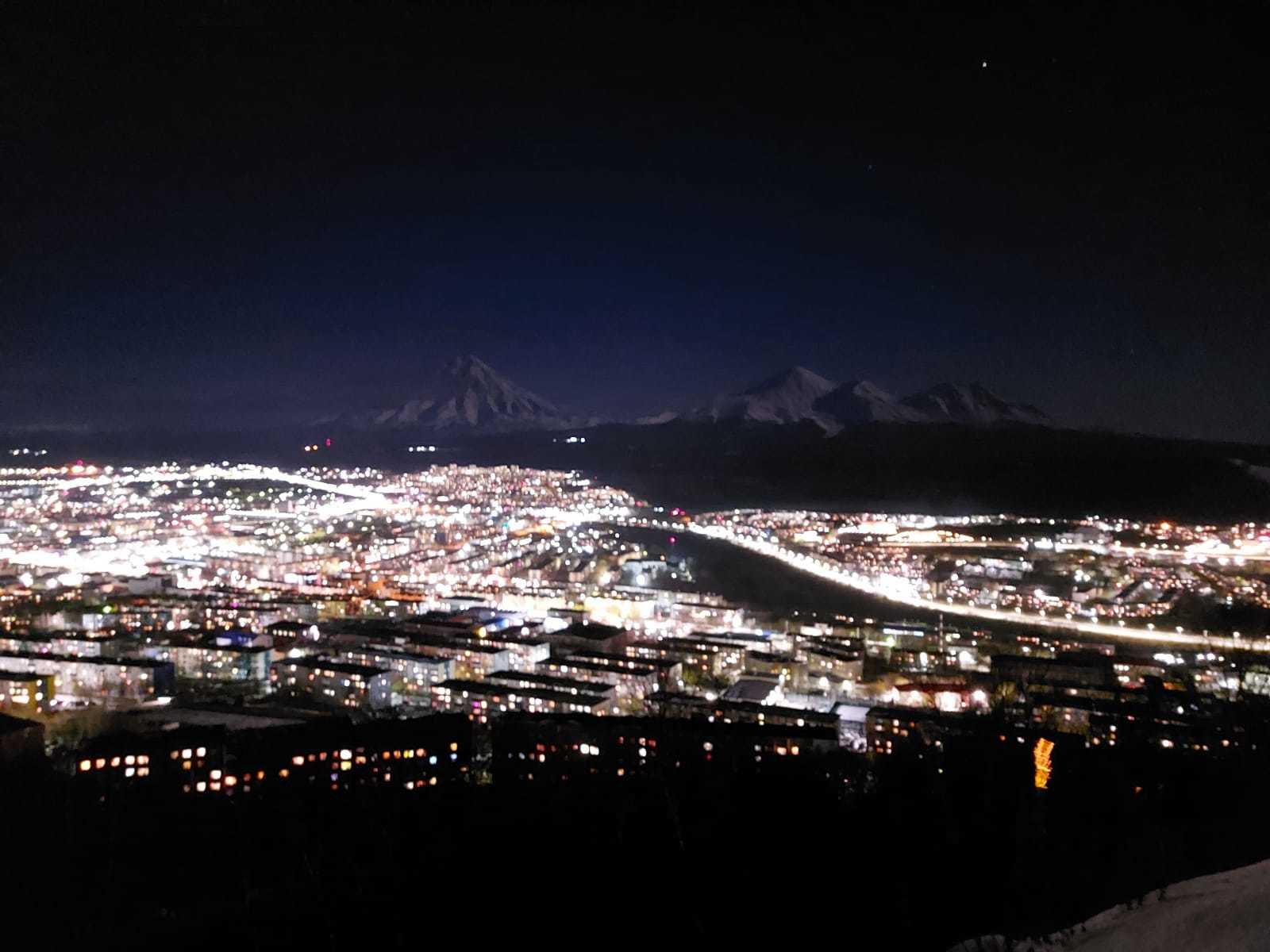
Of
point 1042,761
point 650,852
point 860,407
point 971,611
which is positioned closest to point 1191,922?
point 650,852

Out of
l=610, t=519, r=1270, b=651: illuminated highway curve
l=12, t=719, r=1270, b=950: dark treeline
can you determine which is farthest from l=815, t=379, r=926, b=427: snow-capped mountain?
l=12, t=719, r=1270, b=950: dark treeline

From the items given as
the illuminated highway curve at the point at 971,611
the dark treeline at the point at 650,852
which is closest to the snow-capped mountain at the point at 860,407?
the illuminated highway curve at the point at 971,611

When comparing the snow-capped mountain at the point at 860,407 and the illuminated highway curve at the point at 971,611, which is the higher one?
the snow-capped mountain at the point at 860,407

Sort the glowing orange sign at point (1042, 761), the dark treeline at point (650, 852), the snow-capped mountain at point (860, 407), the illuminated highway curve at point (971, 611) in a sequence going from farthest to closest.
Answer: the snow-capped mountain at point (860, 407) < the illuminated highway curve at point (971, 611) < the glowing orange sign at point (1042, 761) < the dark treeline at point (650, 852)

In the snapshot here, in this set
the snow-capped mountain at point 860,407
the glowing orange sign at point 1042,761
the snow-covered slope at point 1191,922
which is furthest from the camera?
the snow-capped mountain at point 860,407

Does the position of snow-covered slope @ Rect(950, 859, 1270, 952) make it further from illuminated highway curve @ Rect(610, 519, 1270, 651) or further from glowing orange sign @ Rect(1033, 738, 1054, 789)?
illuminated highway curve @ Rect(610, 519, 1270, 651)

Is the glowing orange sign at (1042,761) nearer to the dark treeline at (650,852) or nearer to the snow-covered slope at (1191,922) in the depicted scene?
the dark treeline at (650,852)

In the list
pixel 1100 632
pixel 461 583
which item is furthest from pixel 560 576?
pixel 1100 632

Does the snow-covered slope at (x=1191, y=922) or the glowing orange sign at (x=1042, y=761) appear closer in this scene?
the snow-covered slope at (x=1191, y=922)
